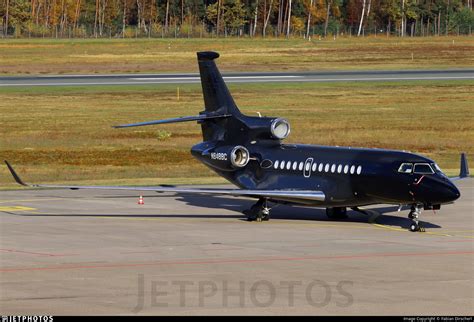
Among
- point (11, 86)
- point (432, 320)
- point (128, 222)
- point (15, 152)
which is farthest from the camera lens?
point (11, 86)

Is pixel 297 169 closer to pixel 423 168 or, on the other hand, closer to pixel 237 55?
pixel 423 168

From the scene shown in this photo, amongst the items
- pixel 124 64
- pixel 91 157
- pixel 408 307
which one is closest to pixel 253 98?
pixel 91 157

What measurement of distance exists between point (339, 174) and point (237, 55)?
331 ft

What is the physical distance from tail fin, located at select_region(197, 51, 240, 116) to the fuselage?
1.59 meters

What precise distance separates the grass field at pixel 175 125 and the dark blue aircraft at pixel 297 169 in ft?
36.6

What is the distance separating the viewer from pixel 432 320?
73.5 feet

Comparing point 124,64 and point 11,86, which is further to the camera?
point 124,64

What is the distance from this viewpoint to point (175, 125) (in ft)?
262

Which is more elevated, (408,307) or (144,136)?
(408,307)

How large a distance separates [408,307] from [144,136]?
169 feet

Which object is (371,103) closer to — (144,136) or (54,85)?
(144,136)

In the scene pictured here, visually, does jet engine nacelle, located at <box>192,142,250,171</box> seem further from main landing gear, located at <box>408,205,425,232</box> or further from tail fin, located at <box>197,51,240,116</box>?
main landing gear, located at <box>408,205,425,232</box>

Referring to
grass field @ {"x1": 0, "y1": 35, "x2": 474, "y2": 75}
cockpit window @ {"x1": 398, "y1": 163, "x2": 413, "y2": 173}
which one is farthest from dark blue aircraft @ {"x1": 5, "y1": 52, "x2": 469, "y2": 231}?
grass field @ {"x1": 0, "y1": 35, "x2": 474, "y2": 75}

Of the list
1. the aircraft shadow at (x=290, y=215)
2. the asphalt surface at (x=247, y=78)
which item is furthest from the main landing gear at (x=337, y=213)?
the asphalt surface at (x=247, y=78)
